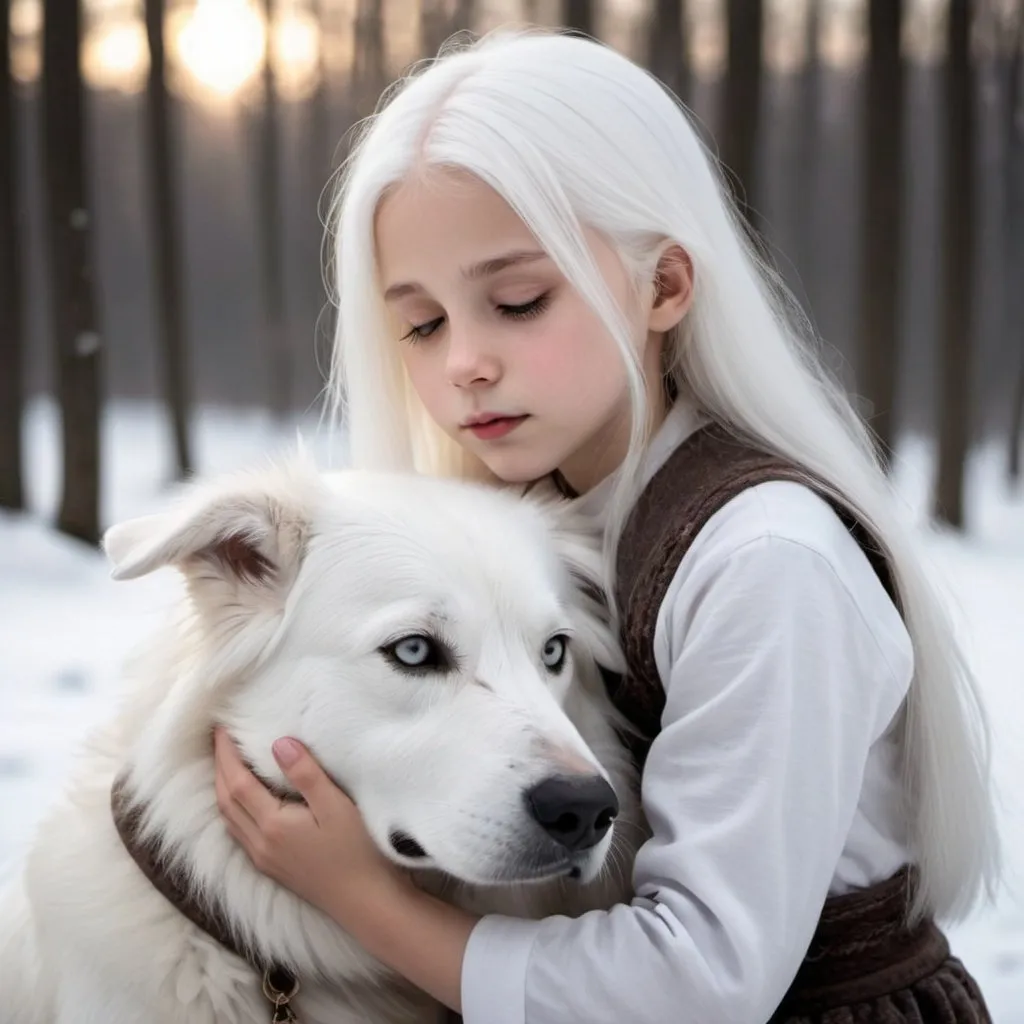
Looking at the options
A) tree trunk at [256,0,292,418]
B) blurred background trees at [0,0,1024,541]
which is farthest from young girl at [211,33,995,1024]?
tree trunk at [256,0,292,418]

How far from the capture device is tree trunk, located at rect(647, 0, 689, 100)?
573cm

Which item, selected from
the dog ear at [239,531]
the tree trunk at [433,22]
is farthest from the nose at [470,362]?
the tree trunk at [433,22]

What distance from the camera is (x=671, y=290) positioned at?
1.56 m

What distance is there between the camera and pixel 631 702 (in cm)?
150

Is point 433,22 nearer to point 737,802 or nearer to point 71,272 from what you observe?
point 71,272

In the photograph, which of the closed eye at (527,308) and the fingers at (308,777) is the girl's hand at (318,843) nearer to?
the fingers at (308,777)

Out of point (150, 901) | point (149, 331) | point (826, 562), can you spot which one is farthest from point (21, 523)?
point (826, 562)

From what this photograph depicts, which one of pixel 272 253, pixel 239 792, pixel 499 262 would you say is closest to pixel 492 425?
pixel 499 262

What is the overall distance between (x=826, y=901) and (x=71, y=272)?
470cm

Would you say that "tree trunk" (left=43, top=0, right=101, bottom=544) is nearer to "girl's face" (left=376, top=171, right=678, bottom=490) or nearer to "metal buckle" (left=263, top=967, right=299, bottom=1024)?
"girl's face" (left=376, top=171, right=678, bottom=490)

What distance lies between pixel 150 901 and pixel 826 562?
90cm

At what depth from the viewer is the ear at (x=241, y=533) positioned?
1.34 m

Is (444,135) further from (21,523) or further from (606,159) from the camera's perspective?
(21,523)

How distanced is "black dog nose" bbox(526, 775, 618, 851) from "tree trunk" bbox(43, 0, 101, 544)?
4.55 metres
